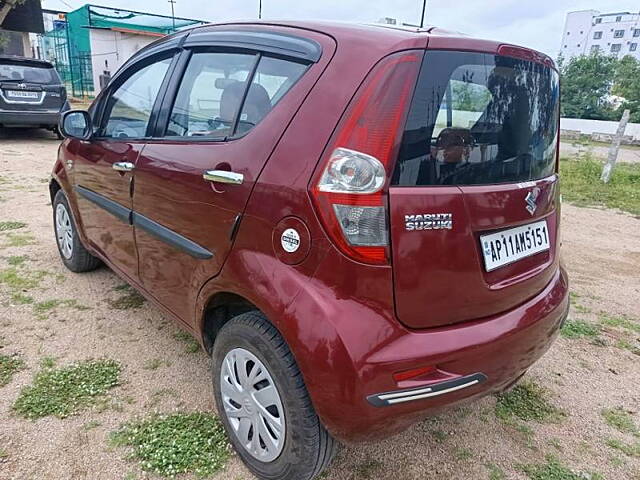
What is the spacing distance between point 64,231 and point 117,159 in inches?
59.9

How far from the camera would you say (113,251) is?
288 centimetres

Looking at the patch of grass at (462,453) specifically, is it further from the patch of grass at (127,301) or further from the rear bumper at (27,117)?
the rear bumper at (27,117)

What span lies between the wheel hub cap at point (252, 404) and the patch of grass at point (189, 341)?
82 cm

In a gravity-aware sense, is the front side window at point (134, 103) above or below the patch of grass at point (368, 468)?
above

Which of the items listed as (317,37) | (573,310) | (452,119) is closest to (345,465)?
(452,119)

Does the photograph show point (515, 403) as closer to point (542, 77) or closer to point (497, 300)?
point (497, 300)

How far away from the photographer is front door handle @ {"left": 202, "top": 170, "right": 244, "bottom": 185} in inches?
68.1

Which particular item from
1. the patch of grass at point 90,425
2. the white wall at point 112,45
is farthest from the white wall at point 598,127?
the patch of grass at point 90,425

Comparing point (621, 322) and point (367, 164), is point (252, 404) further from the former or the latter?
point (621, 322)

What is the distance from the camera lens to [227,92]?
6.49 ft

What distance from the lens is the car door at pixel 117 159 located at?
8.13ft

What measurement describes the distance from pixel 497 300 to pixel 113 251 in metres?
2.25

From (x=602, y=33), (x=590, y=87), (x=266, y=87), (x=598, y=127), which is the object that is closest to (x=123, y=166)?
(x=266, y=87)

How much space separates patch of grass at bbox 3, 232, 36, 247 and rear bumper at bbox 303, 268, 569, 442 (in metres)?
3.90
